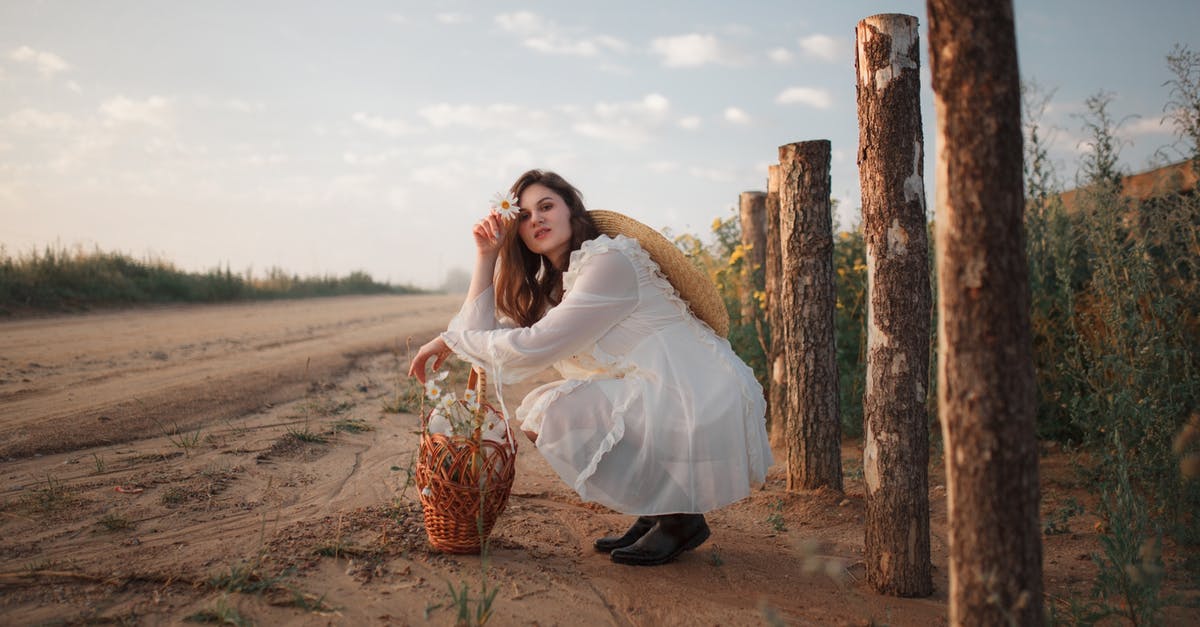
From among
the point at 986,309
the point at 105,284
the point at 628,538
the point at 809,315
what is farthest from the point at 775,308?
the point at 105,284

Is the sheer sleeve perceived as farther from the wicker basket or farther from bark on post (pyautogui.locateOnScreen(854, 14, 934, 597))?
bark on post (pyautogui.locateOnScreen(854, 14, 934, 597))

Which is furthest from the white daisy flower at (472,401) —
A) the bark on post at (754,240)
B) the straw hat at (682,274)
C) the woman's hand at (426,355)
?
the bark on post at (754,240)

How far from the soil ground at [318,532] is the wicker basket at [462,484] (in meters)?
0.12

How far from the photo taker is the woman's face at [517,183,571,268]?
3686 millimetres

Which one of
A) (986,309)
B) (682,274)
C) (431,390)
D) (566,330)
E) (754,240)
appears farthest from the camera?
(754,240)

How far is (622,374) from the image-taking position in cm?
345

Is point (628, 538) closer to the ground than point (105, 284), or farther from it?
closer to the ground

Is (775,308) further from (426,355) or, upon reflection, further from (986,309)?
(986,309)

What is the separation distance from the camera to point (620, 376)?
3.46 meters

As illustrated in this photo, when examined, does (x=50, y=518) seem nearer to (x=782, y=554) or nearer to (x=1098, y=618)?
(x=782, y=554)

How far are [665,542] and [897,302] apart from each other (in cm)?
141

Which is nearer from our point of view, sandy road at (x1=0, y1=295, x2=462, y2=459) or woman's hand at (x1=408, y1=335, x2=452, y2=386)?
woman's hand at (x1=408, y1=335, x2=452, y2=386)

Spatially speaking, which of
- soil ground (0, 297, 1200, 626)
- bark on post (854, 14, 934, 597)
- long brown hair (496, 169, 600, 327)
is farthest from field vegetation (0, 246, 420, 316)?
bark on post (854, 14, 934, 597)

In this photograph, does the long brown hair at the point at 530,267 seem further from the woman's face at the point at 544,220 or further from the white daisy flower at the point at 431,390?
the white daisy flower at the point at 431,390
